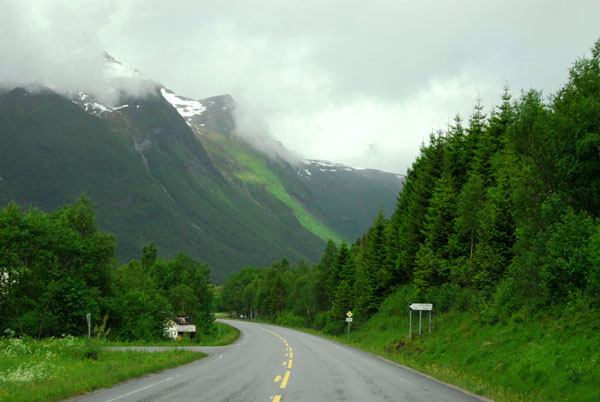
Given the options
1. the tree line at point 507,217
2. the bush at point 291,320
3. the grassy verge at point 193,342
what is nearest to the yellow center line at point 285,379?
the tree line at point 507,217

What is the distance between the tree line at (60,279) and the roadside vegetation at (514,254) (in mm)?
26544

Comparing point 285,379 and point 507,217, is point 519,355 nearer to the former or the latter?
point 285,379

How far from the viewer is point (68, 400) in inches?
530

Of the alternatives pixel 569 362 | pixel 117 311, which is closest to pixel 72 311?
pixel 117 311

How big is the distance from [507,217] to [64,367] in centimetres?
2555

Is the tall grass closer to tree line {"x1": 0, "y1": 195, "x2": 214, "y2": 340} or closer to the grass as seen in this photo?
the grass

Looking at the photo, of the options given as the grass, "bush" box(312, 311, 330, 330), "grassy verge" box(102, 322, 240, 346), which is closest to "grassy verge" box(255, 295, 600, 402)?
the grass

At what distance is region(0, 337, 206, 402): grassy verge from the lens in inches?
554

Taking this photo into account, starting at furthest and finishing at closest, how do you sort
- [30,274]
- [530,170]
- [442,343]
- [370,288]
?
[370,288], [30,274], [442,343], [530,170]

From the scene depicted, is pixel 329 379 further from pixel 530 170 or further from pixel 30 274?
pixel 30 274

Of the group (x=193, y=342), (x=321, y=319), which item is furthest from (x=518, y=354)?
(x=321, y=319)

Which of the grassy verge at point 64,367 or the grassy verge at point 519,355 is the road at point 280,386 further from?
the grassy verge at point 519,355

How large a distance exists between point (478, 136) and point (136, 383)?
34.0 meters

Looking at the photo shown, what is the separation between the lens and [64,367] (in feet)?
62.8
